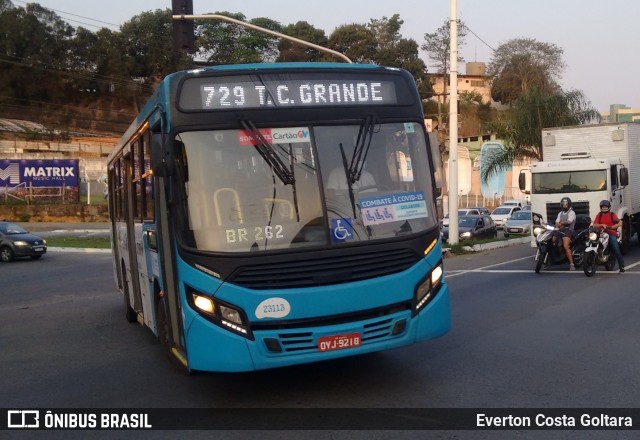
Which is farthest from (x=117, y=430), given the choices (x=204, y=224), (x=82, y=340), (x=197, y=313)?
(x=82, y=340)

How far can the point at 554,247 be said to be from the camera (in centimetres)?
1716

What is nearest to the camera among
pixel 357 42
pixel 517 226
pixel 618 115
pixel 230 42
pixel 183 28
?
pixel 183 28

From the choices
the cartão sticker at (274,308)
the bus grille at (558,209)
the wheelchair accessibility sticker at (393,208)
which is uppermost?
the wheelchair accessibility sticker at (393,208)

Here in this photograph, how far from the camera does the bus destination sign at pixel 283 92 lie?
6.70m

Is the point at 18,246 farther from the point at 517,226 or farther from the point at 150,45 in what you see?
the point at 150,45

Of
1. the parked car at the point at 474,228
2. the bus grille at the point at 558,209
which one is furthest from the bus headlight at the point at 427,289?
the parked car at the point at 474,228

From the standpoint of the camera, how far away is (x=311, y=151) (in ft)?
21.8

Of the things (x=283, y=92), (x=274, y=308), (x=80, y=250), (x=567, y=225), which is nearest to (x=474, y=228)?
(x=567, y=225)

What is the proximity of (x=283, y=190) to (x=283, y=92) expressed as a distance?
3.22 ft

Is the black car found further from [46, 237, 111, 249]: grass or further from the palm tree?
the palm tree

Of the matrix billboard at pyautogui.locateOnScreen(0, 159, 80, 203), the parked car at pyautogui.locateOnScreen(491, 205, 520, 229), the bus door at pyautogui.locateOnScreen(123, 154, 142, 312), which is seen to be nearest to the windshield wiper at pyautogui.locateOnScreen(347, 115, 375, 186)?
the bus door at pyautogui.locateOnScreen(123, 154, 142, 312)

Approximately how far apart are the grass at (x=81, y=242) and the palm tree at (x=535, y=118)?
63.6 feet

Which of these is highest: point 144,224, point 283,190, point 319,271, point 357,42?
point 357,42

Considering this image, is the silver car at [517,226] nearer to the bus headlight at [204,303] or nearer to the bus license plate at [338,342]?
the bus license plate at [338,342]
